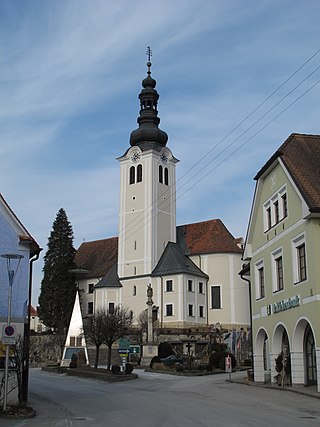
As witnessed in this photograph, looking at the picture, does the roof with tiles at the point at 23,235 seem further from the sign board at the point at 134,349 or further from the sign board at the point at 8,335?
the sign board at the point at 134,349

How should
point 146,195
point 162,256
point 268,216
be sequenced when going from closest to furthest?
point 268,216
point 162,256
point 146,195

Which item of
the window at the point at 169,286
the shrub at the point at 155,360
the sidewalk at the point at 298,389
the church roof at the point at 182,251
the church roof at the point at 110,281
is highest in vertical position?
the church roof at the point at 182,251

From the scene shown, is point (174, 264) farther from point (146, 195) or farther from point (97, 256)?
point (97, 256)

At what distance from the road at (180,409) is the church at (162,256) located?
40099 millimetres

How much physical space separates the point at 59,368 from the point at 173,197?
31.5 meters

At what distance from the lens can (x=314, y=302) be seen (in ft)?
79.5

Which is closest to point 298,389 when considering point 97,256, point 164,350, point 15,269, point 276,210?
point 276,210

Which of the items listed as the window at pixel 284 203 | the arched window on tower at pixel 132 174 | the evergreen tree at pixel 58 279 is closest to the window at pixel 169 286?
the evergreen tree at pixel 58 279

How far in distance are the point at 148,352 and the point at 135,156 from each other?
28.7 meters

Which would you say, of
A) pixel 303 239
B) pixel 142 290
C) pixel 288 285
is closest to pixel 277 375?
pixel 288 285

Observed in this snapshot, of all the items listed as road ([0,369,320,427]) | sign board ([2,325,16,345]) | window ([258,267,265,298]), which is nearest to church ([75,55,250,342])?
window ([258,267,265,298])

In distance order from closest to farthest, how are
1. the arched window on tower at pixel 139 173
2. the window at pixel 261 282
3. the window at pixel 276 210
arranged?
the window at pixel 276 210
the window at pixel 261 282
the arched window on tower at pixel 139 173

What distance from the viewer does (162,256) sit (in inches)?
2795

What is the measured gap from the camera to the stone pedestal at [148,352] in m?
51.2
